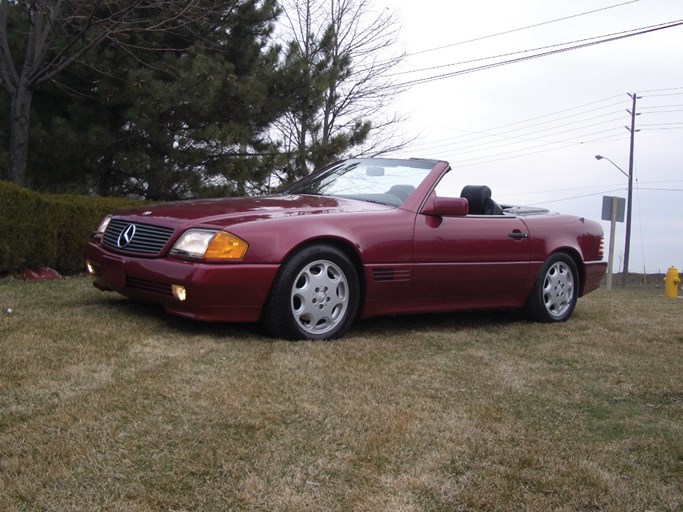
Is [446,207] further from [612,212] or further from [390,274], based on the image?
[612,212]

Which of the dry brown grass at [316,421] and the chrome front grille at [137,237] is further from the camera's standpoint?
the chrome front grille at [137,237]

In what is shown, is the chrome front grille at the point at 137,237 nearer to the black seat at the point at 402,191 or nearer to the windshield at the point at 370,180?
the windshield at the point at 370,180

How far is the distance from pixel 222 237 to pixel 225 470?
2060 mm

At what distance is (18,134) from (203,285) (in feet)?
25.5

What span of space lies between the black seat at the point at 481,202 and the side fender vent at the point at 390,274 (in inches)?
51.5

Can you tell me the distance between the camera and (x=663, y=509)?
2410 mm

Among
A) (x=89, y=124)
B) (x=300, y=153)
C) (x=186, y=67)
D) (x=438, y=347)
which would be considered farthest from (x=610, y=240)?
(x=438, y=347)

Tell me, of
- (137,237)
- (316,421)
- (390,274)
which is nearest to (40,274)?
(137,237)

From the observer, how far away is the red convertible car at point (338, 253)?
4.36 meters

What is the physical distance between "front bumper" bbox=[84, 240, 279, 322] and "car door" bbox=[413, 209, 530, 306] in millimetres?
1281

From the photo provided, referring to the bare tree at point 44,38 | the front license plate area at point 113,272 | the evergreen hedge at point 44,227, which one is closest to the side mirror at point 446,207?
the front license plate area at point 113,272

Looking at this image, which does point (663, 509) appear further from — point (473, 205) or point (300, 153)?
point (300, 153)

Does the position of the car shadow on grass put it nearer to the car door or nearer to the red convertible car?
the red convertible car

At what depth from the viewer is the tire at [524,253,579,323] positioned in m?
6.15
